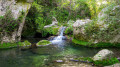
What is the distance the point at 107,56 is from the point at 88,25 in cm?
650

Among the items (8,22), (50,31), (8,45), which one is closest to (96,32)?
(50,31)

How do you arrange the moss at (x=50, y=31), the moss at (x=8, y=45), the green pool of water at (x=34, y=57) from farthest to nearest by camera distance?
the moss at (x=50, y=31) → the moss at (x=8, y=45) → the green pool of water at (x=34, y=57)

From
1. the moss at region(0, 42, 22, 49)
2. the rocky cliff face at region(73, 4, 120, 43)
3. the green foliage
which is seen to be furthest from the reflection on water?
the green foliage

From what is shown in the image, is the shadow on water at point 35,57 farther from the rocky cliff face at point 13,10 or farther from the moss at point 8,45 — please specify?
the rocky cliff face at point 13,10

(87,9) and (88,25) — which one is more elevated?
(87,9)

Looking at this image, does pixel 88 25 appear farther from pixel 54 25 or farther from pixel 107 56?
pixel 54 25

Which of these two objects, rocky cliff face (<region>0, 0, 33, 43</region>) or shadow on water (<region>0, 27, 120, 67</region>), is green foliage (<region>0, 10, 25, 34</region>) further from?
shadow on water (<region>0, 27, 120, 67</region>)

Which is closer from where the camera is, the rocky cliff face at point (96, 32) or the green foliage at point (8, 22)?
the rocky cliff face at point (96, 32)

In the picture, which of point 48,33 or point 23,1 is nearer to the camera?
point 23,1

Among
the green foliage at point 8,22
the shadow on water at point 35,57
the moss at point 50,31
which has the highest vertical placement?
the green foliage at point 8,22

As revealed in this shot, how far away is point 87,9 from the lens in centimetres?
2558

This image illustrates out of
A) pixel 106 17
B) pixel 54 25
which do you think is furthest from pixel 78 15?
pixel 106 17

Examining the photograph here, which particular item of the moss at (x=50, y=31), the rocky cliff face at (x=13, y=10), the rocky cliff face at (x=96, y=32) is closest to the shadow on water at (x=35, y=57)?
the rocky cliff face at (x=96, y=32)

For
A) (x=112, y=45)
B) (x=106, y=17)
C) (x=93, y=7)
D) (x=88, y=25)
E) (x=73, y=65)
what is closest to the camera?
(x=73, y=65)
